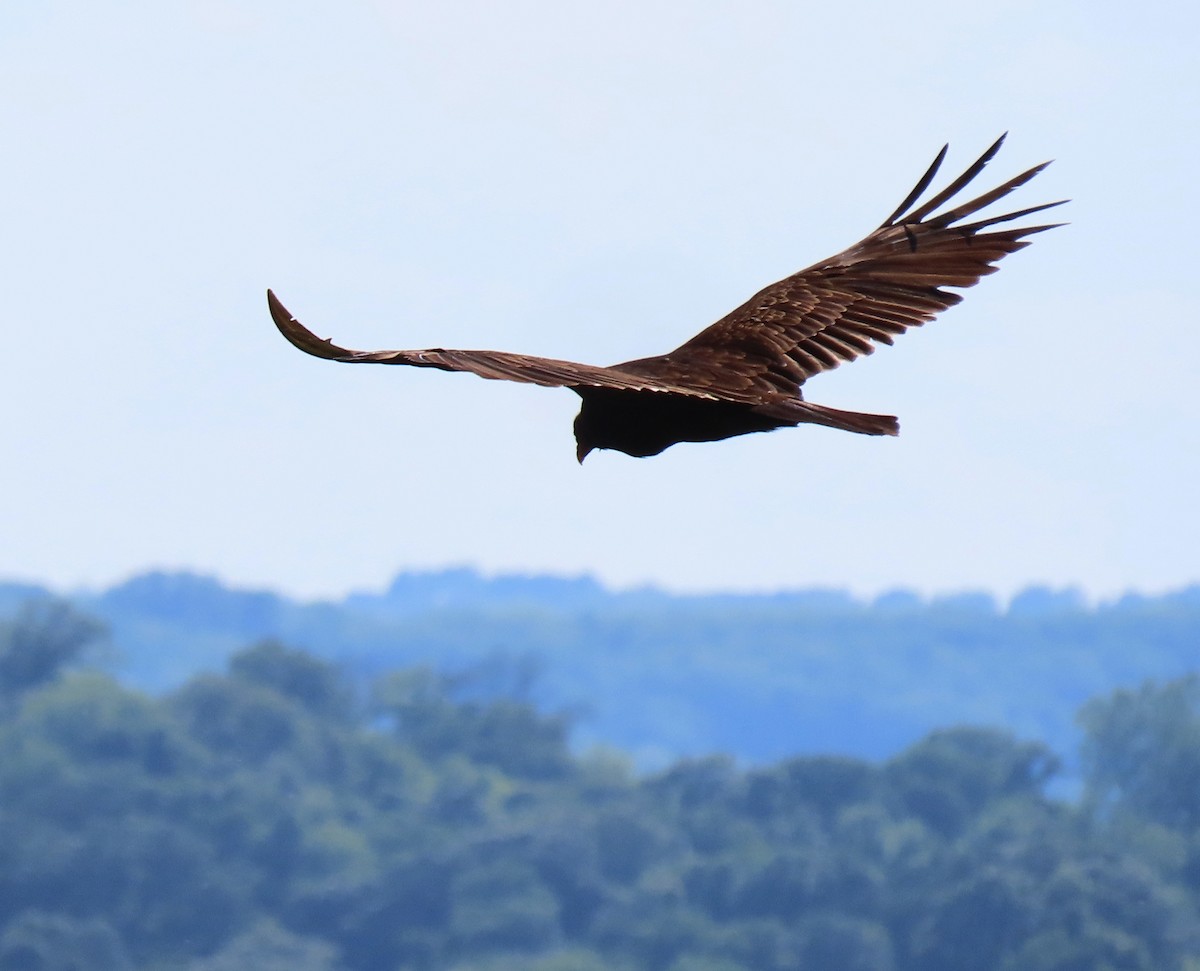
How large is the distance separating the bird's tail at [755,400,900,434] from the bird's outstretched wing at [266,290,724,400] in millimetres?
555

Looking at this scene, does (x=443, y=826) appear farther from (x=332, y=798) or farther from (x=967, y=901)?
(x=967, y=901)

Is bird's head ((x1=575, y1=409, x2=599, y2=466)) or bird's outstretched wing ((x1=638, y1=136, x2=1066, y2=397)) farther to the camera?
bird's outstretched wing ((x1=638, y1=136, x2=1066, y2=397))

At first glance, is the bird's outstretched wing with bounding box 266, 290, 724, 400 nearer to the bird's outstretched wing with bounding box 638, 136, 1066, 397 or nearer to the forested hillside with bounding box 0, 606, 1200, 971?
the bird's outstretched wing with bounding box 638, 136, 1066, 397

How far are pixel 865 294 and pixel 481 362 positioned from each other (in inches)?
125

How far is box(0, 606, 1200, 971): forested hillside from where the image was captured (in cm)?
12550

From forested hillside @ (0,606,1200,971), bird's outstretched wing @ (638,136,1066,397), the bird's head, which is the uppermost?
bird's outstretched wing @ (638,136,1066,397)

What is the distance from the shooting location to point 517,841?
13288 centimetres

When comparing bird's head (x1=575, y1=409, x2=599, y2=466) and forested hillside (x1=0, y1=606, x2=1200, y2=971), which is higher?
bird's head (x1=575, y1=409, x2=599, y2=466)

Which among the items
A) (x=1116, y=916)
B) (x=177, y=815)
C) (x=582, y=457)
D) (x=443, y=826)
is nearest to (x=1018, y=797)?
(x=1116, y=916)

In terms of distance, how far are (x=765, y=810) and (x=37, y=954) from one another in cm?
4879

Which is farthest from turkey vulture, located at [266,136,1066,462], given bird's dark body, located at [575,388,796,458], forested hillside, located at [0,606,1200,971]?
forested hillside, located at [0,606,1200,971]

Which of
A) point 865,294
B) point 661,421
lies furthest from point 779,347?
point 661,421

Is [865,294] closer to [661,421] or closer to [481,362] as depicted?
[661,421]

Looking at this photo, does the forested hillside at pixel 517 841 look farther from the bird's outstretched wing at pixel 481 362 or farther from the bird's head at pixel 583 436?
the bird's outstretched wing at pixel 481 362
